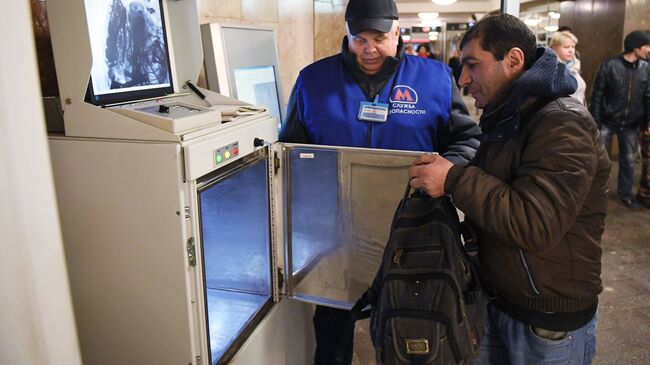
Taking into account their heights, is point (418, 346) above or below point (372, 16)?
below

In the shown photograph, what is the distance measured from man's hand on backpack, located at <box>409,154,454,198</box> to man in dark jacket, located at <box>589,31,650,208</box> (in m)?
4.75

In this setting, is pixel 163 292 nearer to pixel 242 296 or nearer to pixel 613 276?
pixel 242 296

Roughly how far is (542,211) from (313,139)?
1116 millimetres

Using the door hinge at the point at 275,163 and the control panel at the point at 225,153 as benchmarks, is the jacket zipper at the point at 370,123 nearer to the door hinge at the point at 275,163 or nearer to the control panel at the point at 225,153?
the door hinge at the point at 275,163

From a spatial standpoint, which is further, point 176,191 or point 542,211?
point 176,191

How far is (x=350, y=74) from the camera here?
2.20 m

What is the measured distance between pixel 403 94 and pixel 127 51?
3.40ft

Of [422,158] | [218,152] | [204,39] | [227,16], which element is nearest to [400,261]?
[422,158]

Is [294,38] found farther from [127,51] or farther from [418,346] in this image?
[418,346]

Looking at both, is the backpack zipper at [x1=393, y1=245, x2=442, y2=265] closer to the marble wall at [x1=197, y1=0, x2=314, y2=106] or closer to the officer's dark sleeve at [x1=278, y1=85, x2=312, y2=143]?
the officer's dark sleeve at [x1=278, y1=85, x2=312, y2=143]

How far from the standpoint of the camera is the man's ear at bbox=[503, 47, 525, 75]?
1.47 m

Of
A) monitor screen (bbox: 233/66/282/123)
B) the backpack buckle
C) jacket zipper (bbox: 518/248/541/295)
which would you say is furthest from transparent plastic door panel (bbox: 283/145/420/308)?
monitor screen (bbox: 233/66/282/123)

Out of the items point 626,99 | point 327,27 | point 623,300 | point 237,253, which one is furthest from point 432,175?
point 626,99

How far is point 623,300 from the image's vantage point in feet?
11.9
